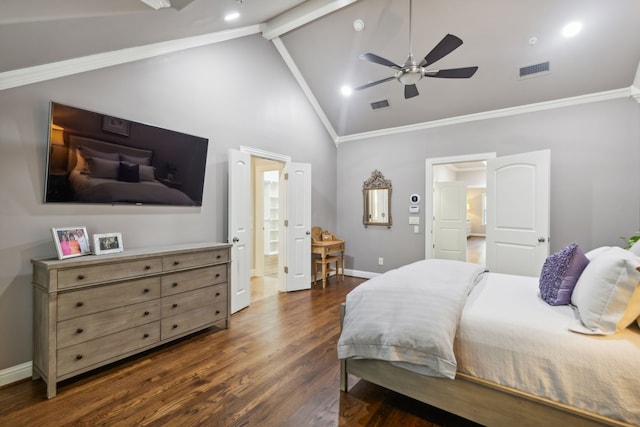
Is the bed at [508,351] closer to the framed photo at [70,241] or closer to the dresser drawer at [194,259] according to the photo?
the dresser drawer at [194,259]

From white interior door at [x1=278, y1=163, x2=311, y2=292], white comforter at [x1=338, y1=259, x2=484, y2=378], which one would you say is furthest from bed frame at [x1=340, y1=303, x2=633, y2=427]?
white interior door at [x1=278, y1=163, x2=311, y2=292]

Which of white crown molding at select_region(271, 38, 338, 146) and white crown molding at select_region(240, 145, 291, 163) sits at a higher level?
white crown molding at select_region(271, 38, 338, 146)

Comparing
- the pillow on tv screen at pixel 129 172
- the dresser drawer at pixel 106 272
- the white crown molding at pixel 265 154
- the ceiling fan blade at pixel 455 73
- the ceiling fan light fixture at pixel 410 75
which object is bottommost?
the dresser drawer at pixel 106 272

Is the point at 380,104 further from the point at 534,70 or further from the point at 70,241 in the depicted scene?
the point at 70,241

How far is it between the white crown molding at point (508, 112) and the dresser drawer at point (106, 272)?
4.20 m

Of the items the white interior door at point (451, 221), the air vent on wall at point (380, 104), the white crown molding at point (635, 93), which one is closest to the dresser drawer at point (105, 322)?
the air vent on wall at point (380, 104)

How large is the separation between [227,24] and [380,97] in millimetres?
2444

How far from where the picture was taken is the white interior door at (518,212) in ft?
12.2

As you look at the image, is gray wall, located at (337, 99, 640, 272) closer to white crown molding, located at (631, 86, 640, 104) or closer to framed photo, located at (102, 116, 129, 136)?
white crown molding, located at (631, 86, 640, 104)

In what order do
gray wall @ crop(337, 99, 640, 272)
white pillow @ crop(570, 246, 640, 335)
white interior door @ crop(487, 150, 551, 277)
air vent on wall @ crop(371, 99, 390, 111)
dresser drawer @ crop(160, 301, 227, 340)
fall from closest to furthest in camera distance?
white pillow @ crop(570, 246, 640, 335) < dresser drawer @ crop(160, 301, 227, 340) < gray wall @ crop(337, 99, 640, 272) < white interior door @ crop(487, 150, 551, 277) < air vent on wall @ crop(371, 99, 390, 111)

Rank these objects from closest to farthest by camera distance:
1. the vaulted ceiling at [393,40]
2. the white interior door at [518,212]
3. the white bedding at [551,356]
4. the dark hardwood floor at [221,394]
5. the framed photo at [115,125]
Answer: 1. the white bedding at [551,356]
2. the dark hardwood floor at [221,394]
3. the vaulted ceiling at [393,40]
4. the framed photo at [115,125]
5. the white interior door at [518,212]

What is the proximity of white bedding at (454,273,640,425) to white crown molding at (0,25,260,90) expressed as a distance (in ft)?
11.2

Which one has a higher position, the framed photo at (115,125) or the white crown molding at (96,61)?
the white crown molding at (96,61)

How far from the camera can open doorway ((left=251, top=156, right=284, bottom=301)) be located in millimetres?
5208
